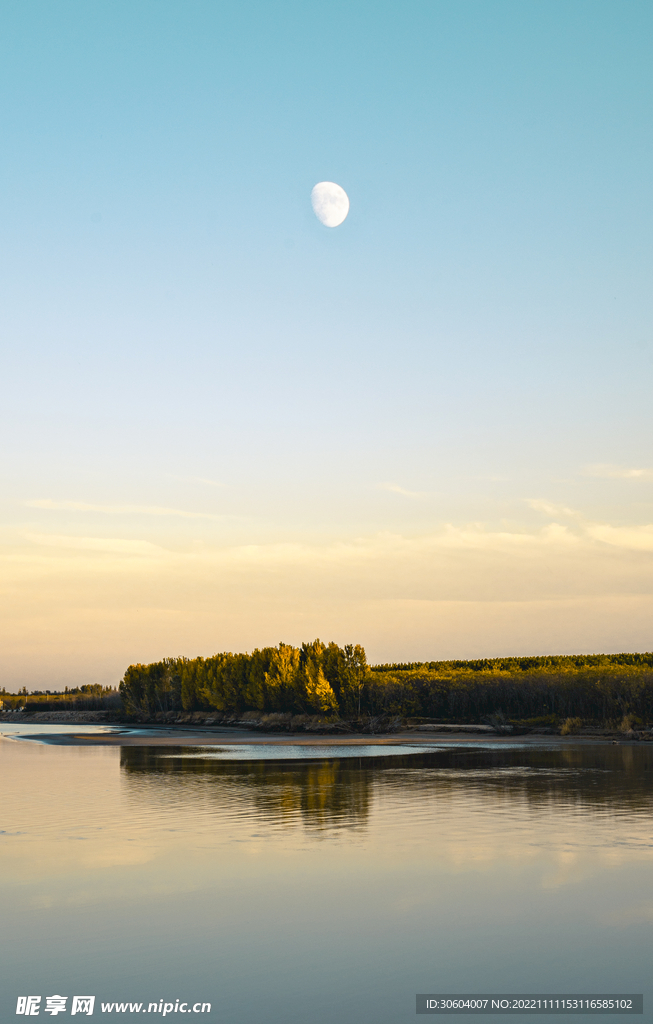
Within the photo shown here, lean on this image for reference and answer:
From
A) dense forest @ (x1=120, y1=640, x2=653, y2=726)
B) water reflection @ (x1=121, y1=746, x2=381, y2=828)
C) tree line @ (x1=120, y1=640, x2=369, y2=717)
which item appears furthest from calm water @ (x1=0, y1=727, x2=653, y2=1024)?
tree line @ (x1=120, y1=640, x2=369, y2=717)

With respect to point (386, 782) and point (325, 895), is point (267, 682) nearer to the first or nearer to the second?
point (386, 782)

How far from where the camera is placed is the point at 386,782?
111 feet

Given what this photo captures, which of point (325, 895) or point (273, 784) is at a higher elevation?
point (325, 895)

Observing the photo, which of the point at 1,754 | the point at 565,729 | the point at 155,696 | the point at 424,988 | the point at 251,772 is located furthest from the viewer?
the point at 155,696

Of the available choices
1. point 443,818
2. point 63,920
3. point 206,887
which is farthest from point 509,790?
point 63,920

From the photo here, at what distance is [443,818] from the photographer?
950 inches

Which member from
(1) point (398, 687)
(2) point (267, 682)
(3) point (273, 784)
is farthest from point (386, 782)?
(2) point (267, 682)

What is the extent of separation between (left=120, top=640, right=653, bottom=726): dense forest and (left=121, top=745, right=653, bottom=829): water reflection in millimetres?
22992

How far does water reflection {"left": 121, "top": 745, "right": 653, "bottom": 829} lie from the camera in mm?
26500

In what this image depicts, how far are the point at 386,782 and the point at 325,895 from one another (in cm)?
1817

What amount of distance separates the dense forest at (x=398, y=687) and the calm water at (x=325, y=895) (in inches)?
1726

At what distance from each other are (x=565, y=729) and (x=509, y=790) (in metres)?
40.5

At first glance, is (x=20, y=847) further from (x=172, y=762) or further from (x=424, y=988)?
(x=172, y=762)

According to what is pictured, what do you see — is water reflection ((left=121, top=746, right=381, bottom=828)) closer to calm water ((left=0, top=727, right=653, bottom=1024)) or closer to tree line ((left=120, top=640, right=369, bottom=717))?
calm water ((left=0, top=727, right=653, bottom=1024))
